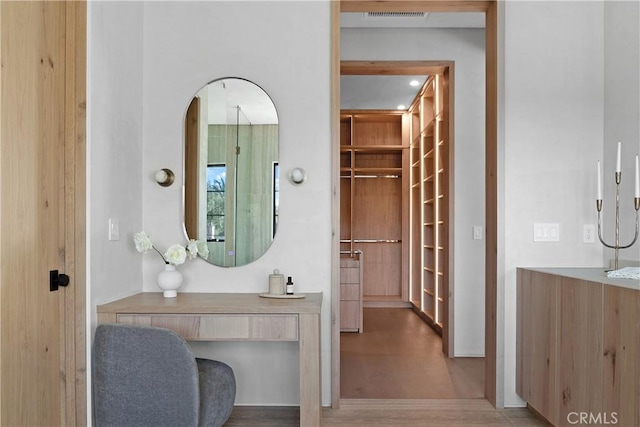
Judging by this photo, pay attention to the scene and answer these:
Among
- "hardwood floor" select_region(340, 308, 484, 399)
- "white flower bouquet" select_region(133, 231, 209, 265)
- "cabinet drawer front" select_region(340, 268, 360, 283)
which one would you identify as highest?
"white flower bouquet" select_region(133, 231, 209, 265)

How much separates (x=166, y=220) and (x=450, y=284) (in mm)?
2566

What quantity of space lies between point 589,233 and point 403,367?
5.70 ft

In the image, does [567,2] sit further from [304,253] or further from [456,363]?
[456,363]

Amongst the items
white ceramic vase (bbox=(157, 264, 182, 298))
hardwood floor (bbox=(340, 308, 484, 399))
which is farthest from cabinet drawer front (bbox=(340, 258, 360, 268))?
white ceramic vase (bbox=(157, 264, 182, 298))

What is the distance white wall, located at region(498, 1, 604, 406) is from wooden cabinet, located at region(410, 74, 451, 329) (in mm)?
1381

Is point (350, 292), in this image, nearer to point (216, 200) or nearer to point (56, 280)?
point (216, 200)

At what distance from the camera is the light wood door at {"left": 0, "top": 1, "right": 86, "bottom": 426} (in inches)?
68.7

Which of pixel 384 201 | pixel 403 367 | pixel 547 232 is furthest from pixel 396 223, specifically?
pixel 547 232

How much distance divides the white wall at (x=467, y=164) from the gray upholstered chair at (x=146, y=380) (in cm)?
288

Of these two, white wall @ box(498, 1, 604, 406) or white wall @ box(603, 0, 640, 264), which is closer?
white wall @ box(603, 0, 640, 264)

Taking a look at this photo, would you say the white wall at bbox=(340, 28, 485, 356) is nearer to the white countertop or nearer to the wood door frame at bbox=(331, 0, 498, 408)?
the wood door frame at bbox=(331, 0, 498, 408)

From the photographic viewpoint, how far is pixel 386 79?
18.4ft

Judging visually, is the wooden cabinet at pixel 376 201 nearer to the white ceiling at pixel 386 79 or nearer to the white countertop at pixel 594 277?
the white ceiling at pixel 386 79

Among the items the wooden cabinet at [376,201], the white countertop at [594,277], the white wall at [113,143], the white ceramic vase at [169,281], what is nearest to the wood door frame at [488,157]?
the white countertop at [594,277]
